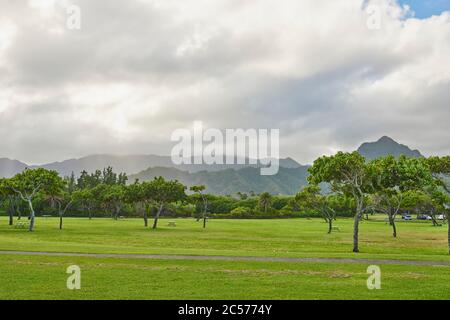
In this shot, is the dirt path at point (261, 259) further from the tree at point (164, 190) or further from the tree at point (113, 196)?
the tree at point (113, 196)

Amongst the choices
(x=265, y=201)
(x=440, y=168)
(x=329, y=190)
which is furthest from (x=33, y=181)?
(x=265, y=201)

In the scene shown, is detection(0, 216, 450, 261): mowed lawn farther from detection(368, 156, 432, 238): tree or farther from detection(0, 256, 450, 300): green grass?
detection(0, 256, 450, 300): green grass

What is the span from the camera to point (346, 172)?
46406mm

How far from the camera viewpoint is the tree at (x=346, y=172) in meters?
44.4

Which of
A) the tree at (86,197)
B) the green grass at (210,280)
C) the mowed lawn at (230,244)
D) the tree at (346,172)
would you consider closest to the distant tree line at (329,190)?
the tree at (346,172)

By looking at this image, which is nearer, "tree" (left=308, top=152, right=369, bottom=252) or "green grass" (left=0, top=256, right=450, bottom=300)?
"green grass" (left=0, top=256, right=450, bottom=300)

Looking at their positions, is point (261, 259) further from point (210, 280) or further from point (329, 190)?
point (329, 190)

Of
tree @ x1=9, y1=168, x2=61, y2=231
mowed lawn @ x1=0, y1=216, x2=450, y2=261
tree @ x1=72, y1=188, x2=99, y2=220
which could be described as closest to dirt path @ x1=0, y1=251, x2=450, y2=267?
mowed lawn @ x1=0, y1=216, x2=450, y2=261

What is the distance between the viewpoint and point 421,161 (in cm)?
4472

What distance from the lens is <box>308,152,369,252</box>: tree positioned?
1750 inches
